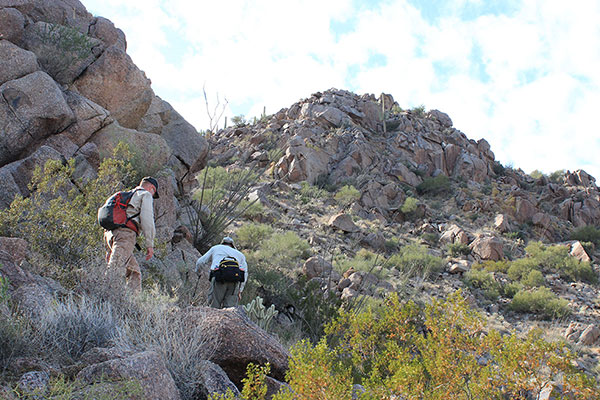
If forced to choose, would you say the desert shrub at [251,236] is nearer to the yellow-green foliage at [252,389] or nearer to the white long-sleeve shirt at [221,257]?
the white long-sleeve shirt at [221,257]

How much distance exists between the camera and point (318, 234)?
754 inches

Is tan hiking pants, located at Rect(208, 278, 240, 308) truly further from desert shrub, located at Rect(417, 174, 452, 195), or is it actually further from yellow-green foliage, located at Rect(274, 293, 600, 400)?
desert shrub, located at Rect(417, 174, 452, 195)

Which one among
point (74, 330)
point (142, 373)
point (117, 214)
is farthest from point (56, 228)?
point (142, 373)

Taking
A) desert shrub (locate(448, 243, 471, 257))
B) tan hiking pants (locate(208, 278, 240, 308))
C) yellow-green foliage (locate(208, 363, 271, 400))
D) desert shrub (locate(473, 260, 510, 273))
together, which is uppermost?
desert shrub (locate(448, 243, 471, 257))

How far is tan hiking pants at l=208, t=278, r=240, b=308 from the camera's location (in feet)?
23.6

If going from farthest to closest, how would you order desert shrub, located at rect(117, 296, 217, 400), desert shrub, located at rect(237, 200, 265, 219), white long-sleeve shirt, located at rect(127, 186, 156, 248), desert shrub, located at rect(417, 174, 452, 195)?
desert shrub, located at rect(417, 174, 452, 195) → desert shrub, located at rect(237, 200, 265, 219) → white long-sleeve shirt, located at rect(127, 186, 156, 248) → desert shrub, located at rect(117, 296, 217, 400)

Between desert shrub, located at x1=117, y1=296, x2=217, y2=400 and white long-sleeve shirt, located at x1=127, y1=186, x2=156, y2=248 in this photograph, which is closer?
desert shrub, located at x1=117, y1=296, x2=217, y2=400

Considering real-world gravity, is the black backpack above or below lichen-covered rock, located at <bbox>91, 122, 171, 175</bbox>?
below

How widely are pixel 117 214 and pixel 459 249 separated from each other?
55.4 ft

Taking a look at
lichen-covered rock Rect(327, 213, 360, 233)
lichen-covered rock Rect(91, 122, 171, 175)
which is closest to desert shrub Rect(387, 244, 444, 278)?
lichen-covered rock Rect(327, 213, 360, 233)

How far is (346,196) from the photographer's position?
24391 millimetres

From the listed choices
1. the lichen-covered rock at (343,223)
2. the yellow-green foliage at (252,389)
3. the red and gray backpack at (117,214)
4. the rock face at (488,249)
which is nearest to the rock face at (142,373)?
the yellow-green foliage at (252,389)

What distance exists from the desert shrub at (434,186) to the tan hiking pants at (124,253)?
25296 mm

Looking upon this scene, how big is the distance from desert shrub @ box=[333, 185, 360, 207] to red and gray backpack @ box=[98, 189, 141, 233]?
18621 millimetres
